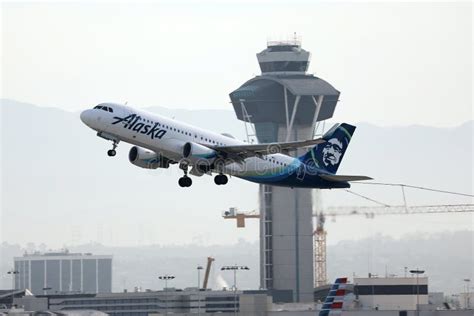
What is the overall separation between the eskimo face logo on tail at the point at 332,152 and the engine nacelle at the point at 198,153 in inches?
603

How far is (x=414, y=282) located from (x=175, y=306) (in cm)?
3834

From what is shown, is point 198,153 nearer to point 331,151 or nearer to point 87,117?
point 87,117

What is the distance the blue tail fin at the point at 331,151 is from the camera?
113 m

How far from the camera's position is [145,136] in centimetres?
9806

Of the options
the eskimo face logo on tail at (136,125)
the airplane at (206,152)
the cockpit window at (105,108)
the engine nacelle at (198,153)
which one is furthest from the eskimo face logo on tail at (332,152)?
the cockpit window at (105,108)

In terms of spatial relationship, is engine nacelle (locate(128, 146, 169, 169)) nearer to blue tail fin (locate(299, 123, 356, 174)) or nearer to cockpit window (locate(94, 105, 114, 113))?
cockpit window (locate(94, 105, 114, 113))

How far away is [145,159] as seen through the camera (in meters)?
105

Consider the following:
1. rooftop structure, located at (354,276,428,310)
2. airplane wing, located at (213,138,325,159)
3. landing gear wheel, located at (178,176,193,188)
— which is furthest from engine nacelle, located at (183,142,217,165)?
rooftop structure, located at (354,276,428,310)

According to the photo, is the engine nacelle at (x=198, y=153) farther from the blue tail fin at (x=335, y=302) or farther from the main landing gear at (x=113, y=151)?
the blue tail fin at (x=335, y=302)

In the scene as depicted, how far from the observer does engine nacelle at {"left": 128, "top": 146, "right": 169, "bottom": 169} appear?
104188 millimetres

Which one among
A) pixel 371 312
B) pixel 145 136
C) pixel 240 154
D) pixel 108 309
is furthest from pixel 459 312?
pixel 108 309

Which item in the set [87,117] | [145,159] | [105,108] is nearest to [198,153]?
[145,159]

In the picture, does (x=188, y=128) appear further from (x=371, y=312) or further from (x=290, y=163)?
(x=371, y=312)

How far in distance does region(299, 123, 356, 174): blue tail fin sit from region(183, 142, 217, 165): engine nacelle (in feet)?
45.4
